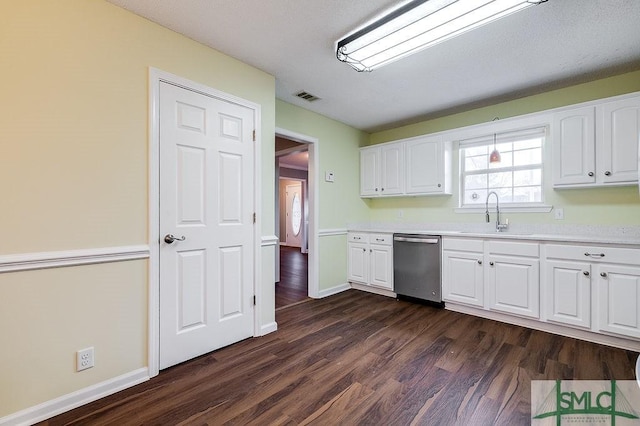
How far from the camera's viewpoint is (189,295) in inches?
86.1

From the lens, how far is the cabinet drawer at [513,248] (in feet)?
8.96

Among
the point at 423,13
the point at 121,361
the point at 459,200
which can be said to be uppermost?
the point at 423,13

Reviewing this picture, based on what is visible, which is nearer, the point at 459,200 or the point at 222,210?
the point at 222,210

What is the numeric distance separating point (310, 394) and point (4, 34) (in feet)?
8.73

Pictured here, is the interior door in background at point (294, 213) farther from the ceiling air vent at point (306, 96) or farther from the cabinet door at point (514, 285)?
the cabinet door at point (514, 285)

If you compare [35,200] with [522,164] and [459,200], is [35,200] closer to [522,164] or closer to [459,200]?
[459,200]

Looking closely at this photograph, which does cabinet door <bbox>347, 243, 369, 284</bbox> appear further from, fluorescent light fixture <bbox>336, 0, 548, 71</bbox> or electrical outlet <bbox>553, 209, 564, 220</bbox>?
fluorescent light fixture <bbox>336, 0, 548, 71</bbox>

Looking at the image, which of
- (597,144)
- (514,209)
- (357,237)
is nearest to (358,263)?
(357,237)

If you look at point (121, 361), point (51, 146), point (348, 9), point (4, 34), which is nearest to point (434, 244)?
point (348, 9)

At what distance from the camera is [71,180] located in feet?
5.51

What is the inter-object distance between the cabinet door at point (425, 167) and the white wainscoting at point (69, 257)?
10.6ft

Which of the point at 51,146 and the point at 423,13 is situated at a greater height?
the point at 423,13

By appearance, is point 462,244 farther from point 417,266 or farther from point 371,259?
point 371,259

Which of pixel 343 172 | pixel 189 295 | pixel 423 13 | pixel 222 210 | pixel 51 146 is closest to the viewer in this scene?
pixel 51 146
